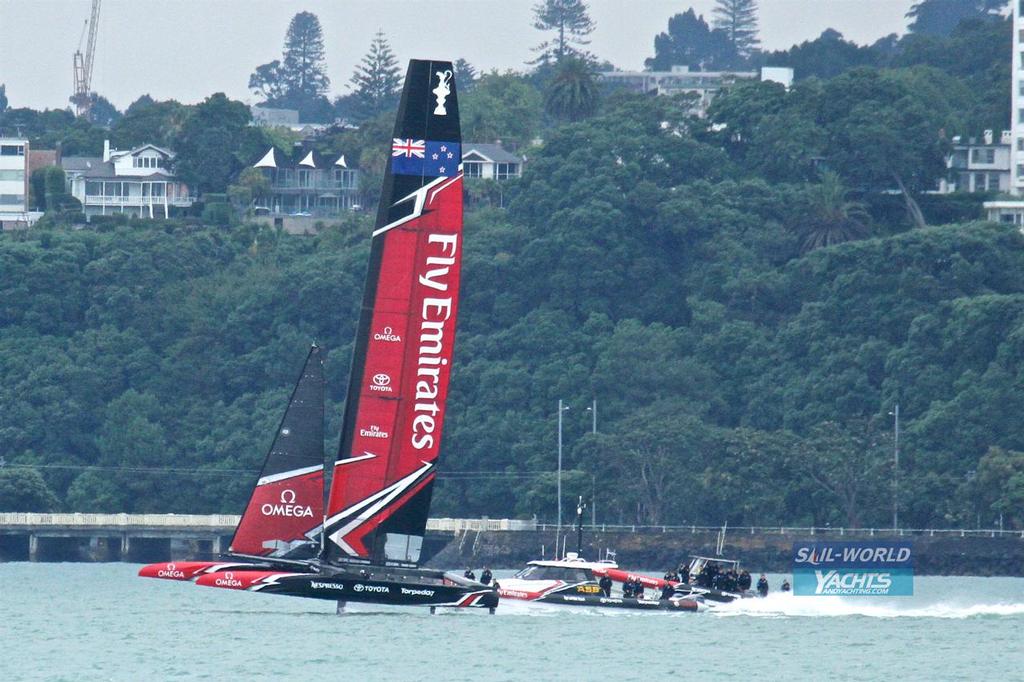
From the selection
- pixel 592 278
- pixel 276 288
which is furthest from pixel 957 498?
pixel 276 288

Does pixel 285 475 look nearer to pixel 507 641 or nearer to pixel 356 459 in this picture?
pixel 507 641

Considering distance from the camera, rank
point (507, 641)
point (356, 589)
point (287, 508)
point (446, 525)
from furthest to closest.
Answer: point (446, 525) → point (287, 508) → point (507, 641) → point (356, 589)

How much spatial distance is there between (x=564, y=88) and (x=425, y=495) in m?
125

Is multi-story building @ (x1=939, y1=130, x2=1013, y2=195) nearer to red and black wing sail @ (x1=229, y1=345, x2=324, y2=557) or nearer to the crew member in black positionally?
the crew member in black

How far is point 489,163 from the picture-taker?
582 feet

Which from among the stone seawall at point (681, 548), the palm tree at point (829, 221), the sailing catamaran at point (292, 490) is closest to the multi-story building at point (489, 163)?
the palm tree at point (829, 221)

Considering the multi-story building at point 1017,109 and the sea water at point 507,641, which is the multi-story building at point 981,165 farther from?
the sea water at point 507,641

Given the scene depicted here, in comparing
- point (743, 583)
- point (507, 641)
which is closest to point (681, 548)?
point (743, 583)

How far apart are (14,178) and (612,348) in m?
72.6

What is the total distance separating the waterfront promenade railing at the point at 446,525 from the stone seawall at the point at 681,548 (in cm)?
63

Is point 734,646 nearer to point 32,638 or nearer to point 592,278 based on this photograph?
point 32,638

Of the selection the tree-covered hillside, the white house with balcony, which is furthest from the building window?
the tree-covered hillside

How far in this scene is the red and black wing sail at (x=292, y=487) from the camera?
61062mm

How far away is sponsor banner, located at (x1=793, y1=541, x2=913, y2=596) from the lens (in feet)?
229
